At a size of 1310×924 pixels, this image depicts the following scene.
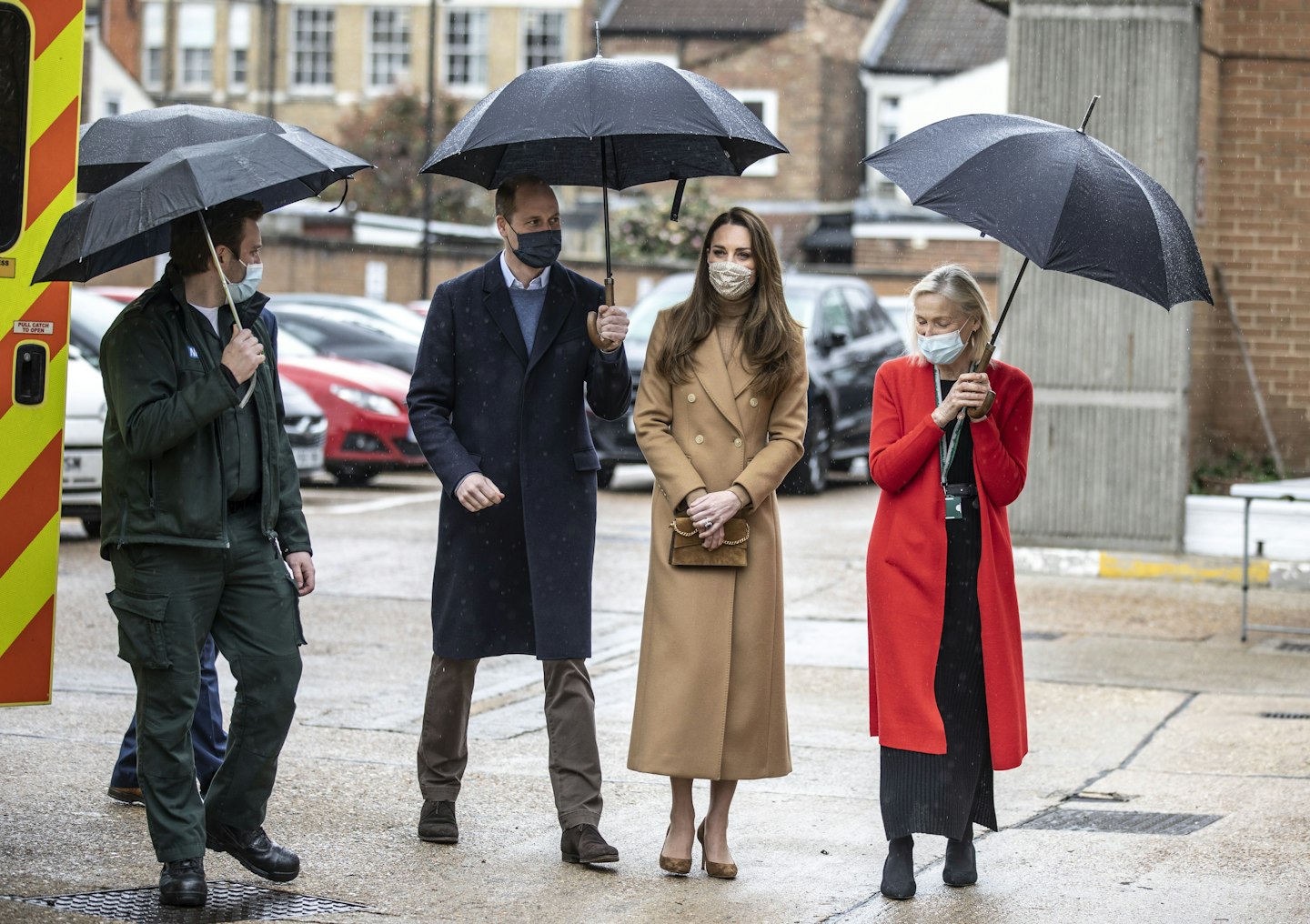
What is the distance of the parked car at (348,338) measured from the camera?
19.8 meters

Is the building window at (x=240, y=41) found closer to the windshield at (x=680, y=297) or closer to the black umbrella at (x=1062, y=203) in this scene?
the windshield at (x=680, y=297)

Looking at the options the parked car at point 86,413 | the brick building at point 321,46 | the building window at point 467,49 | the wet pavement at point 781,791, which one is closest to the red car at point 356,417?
the parked car at point 86,413

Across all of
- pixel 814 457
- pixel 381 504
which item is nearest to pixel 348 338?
pixel 381 504

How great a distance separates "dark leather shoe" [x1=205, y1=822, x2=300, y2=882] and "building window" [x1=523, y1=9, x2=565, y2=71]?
45.0 m

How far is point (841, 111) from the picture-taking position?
1939 inches

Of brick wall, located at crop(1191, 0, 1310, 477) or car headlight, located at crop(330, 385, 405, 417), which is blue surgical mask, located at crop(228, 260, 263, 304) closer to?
brick wall, located at crop(1191, 0, 1310, 477)

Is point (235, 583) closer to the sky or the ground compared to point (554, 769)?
closer to the sky

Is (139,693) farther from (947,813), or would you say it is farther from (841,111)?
(841,111)

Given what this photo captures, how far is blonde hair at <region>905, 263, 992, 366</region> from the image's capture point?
534 cm

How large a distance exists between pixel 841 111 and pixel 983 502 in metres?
45.0

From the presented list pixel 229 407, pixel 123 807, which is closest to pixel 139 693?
pixel 229 407

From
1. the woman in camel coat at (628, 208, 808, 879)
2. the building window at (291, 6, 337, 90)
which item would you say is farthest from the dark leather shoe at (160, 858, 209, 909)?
the building window at (291, 6, 337, 90)

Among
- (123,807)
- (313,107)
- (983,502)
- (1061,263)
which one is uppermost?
(313,107)

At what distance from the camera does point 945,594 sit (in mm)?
5379
